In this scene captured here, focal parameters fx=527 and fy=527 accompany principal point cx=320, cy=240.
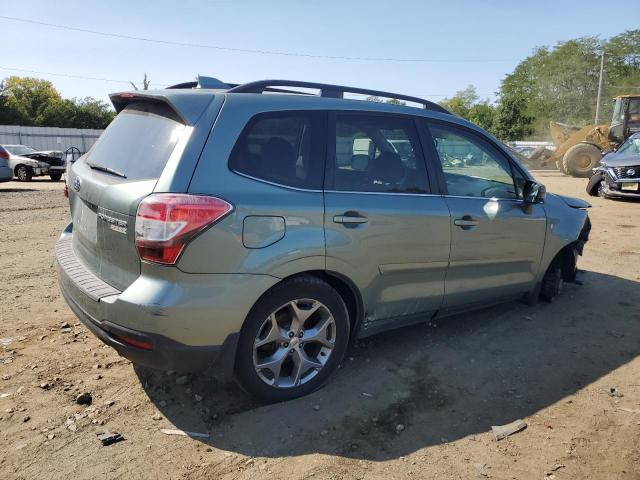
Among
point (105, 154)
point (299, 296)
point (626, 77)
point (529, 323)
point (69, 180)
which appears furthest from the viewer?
point (626, 77)

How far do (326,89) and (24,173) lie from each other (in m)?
19.9

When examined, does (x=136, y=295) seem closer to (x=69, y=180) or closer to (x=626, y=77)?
(x=69, y=180)

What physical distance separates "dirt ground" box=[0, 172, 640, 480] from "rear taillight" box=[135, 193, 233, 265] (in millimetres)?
1044

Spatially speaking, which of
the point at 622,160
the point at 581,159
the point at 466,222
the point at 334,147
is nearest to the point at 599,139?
the point at 581,159

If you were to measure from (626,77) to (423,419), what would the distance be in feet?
230

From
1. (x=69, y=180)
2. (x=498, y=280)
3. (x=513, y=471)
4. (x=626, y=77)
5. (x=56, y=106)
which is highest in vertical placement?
(x=626, y=77)

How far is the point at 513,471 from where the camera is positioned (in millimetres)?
2648

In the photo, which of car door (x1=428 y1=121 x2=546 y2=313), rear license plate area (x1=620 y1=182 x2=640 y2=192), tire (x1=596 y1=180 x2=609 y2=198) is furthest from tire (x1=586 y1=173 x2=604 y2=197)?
car door (x1=428 y1=121 x2=546 y2=313)

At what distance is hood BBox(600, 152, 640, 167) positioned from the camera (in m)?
13.1

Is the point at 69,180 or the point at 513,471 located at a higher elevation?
the point at 69,180

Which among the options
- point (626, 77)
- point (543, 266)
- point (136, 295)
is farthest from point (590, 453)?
point (626, 77)

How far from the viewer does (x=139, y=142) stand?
10.2ft

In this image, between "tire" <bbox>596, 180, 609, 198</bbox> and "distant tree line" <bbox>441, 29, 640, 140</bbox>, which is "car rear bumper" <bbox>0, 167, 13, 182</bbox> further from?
"distant tree line" <bbox>441, 29, 640, 140</bbox>

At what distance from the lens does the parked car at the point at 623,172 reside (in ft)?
42.8
